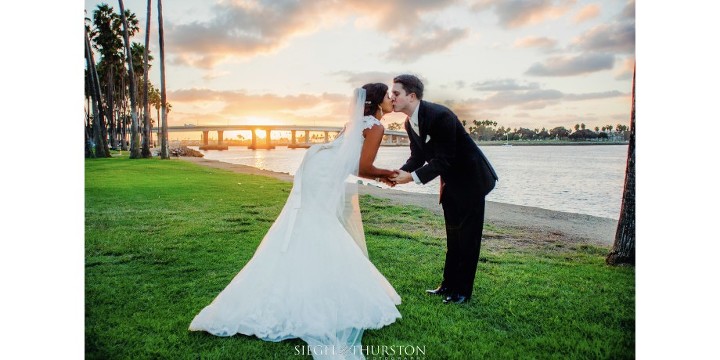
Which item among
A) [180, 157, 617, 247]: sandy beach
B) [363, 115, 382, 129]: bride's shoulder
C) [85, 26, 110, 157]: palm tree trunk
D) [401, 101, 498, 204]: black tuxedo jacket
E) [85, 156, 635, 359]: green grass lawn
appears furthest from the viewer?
[180, 157, 617, 247]: sandy beach

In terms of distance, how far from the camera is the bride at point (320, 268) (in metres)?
3.16

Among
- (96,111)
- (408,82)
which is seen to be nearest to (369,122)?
(408,82)

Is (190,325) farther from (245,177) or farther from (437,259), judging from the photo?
(245,177)

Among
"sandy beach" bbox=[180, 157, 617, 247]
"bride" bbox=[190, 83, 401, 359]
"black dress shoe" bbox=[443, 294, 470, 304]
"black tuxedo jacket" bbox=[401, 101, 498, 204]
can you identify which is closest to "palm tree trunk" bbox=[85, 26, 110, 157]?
"sandy beach" bbox=[180, 157, 617, 247]

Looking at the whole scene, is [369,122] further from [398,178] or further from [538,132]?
[538,132]

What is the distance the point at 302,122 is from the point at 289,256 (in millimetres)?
1678

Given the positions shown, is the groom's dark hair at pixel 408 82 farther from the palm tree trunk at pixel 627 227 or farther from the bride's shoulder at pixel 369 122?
the palm tree trunk at pixel 627 227

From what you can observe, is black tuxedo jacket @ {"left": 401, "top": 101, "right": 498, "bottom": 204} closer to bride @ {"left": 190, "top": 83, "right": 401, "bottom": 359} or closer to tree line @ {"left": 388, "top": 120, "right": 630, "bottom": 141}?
bride @ {"left": 190, "top": 83, "right": 401, "bottom": 359}

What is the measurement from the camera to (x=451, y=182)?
12.6ft

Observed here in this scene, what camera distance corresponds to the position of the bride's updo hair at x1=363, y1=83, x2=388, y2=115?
11.5 feet

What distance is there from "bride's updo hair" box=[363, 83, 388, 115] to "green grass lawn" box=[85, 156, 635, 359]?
153cm

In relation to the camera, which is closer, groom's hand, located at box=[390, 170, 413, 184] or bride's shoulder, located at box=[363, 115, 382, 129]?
bride's shoulder, located at box=[363, 115, 382, 129]

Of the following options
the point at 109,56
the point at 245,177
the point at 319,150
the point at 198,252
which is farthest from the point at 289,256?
the point at 109,56

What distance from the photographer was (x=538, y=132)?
4.58 metres
